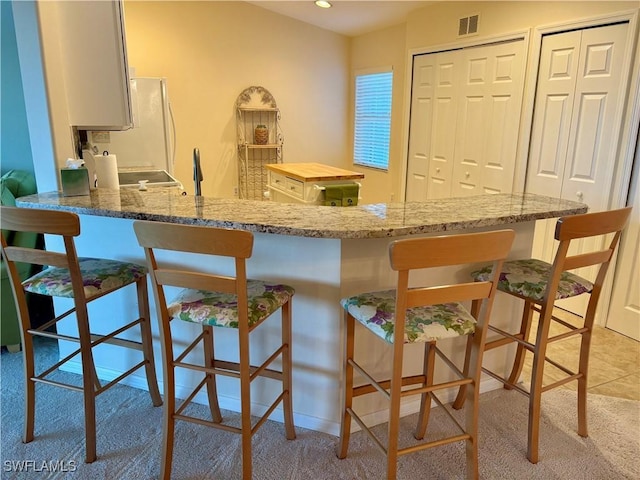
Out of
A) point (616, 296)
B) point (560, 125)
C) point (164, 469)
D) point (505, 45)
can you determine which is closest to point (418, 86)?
point (505, 45)

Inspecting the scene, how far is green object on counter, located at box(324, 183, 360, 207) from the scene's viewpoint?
3.66 metres

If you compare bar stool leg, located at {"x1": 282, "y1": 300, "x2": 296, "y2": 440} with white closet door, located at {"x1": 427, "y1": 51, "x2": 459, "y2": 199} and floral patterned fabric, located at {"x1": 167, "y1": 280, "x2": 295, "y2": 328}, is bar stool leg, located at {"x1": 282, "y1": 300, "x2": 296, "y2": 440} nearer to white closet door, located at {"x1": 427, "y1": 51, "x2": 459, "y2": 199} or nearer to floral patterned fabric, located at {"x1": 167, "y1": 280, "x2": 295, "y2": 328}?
floral patterned fabric, located at {"x1": 167, "y1": 280, "x2": 295, "y2": 328}

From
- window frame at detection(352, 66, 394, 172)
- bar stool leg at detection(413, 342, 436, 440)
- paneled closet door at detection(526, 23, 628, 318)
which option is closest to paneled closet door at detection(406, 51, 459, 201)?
window frame at detection(352, 66, 394, 172)

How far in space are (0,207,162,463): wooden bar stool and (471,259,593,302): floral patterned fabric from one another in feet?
5.02

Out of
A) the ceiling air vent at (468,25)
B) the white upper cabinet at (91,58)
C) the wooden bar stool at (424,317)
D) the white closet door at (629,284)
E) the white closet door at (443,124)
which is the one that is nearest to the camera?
the wooden bar stool at (424,317)

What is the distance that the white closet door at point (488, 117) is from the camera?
3.61 m

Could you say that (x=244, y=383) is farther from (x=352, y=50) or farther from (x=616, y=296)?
(x=352, y=50)

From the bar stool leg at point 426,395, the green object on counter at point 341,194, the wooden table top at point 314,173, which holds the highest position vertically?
the wooden table top at point 314,173

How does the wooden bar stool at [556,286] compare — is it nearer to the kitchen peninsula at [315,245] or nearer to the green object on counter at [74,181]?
the kitchen peninsula at [315,245]

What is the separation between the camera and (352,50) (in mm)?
6070

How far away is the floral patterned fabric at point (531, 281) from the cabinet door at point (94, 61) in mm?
2054

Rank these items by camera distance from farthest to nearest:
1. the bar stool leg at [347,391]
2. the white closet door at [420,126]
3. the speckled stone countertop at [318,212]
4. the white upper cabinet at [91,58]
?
the white closet door at [420,126] < the white upper cabinet at [91,58] < the bar stool leg at [347,391] < the speckled stone countertop at [318,212]

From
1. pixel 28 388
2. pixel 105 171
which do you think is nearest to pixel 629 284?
pixel 105 171

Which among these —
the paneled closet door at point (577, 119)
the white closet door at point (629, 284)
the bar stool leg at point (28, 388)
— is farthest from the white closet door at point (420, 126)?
the bar stool leg at point (28, 388)
